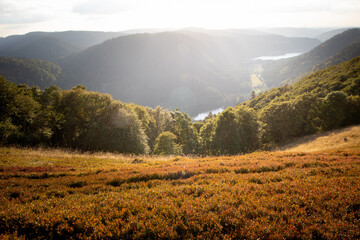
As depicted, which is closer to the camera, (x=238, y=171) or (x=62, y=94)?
(x=238, y=171)

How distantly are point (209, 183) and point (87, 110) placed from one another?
Result: 29464 mm

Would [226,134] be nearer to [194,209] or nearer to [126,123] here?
[126,123]

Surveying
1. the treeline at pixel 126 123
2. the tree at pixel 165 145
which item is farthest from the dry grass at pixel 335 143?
the tree at pixel 165 145

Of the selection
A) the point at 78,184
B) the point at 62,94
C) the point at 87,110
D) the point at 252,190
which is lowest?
the point at 78,184

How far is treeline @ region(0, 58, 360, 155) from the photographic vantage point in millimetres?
26000

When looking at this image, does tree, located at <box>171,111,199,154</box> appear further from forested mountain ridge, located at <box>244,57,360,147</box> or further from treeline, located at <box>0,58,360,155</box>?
forested mountain ridge, located at <box>244,57,360,147</box>

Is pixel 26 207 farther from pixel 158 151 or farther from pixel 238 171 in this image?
pixel 158 151

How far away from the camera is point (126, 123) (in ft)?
101

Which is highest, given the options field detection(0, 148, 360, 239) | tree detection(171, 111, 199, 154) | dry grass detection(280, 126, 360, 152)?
field detection(0, 148, 360, 239)

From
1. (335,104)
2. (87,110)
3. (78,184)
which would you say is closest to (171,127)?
(87,110)

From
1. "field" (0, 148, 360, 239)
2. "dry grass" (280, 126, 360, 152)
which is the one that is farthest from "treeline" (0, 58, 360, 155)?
"field" (0, 148, 360, 239)

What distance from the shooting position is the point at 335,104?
4597cm

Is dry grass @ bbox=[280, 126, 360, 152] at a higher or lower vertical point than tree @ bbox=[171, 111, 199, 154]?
higher

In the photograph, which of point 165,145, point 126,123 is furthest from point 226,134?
point 126,123
